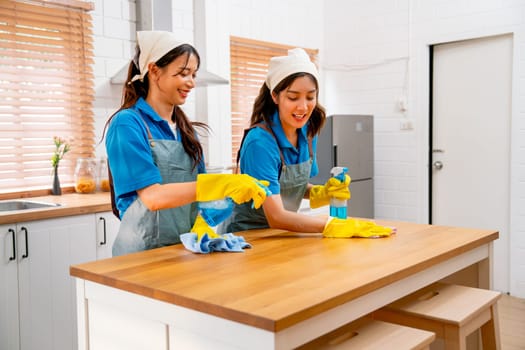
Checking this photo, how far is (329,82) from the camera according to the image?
585cm

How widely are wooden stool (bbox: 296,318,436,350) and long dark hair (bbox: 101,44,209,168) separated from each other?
92 centimetres

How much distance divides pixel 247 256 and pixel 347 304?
1.49 feet

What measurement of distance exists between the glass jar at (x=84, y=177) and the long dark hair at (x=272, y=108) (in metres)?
1.75

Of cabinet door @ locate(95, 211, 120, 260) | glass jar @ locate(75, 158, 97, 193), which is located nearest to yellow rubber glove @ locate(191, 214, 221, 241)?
cabinet door @ locate(95, 211, 120, 260)

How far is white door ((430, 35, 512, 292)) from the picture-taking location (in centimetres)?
462

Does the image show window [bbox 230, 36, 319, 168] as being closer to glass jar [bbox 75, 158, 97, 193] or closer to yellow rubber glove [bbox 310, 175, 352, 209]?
glass jar [bbox 75, 158, 97, 193]

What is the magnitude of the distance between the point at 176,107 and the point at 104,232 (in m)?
1.34

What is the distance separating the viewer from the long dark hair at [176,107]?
6.73 feet

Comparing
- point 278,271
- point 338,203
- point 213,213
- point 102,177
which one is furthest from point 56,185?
point 278,271

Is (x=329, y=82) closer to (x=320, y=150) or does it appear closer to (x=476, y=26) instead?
(x=320, y=150)

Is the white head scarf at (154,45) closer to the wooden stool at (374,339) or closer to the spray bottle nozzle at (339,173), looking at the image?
the spray bottle nozzle at (339,173)

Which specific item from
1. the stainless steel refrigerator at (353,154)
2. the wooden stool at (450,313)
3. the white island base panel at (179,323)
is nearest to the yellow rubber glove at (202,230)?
the white island base panel at (179,323)

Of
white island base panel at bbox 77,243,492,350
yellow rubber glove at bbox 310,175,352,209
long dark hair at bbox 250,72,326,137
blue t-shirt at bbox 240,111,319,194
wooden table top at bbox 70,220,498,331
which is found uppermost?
long dark hair at bbox 250,72,326,137

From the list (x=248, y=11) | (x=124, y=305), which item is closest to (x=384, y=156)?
(x=248, y=11)
